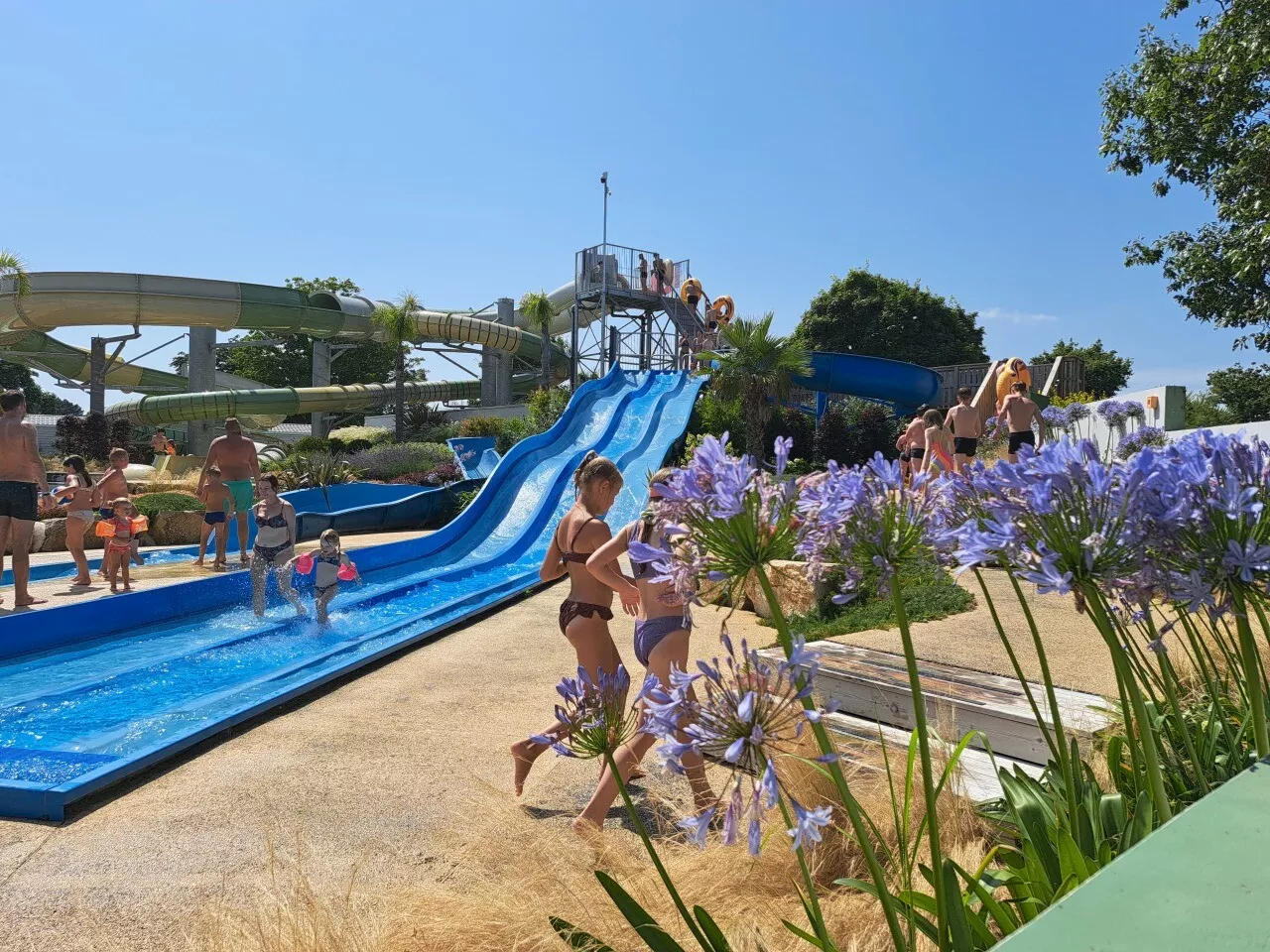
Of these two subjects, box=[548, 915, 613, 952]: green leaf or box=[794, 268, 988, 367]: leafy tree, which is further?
box=[794, 268, 988, 367]: leafy tree

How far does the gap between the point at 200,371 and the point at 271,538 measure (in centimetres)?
2289

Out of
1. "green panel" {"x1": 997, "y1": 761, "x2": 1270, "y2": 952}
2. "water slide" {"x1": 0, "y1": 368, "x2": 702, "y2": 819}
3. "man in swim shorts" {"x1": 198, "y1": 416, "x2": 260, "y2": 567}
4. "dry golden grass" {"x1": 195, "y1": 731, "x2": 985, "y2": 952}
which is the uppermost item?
"man in swim shorts" {"x1": 198, "y1": 416, "x2": 260, "y2": 567}

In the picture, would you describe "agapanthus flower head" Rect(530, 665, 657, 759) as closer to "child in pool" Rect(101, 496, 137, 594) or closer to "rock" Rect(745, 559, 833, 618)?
"rock" Rect(745, 559, 833, 618)

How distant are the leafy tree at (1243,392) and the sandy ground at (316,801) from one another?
23.4m

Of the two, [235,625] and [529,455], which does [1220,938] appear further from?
[529,455]

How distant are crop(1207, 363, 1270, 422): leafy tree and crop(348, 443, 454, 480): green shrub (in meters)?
21.9

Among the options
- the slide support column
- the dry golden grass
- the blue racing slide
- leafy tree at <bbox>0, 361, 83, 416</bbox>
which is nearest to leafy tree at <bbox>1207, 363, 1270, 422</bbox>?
the blue racing slide

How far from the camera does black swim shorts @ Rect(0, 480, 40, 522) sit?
8.03m

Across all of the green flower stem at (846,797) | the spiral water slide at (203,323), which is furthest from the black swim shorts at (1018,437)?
the spiral water slide at (203,323)

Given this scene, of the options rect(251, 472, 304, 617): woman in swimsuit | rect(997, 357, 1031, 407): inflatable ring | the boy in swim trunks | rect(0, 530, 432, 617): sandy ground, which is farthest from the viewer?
rect(997, 357, 1031, 407): inflatable ring

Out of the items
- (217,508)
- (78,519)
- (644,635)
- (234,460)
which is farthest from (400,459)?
(644,635)

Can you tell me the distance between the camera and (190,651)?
25.1 feet

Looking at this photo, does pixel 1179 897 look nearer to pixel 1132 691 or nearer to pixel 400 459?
pixel 1132 691

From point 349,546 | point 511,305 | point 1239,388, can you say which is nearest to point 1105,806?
point 349,546
